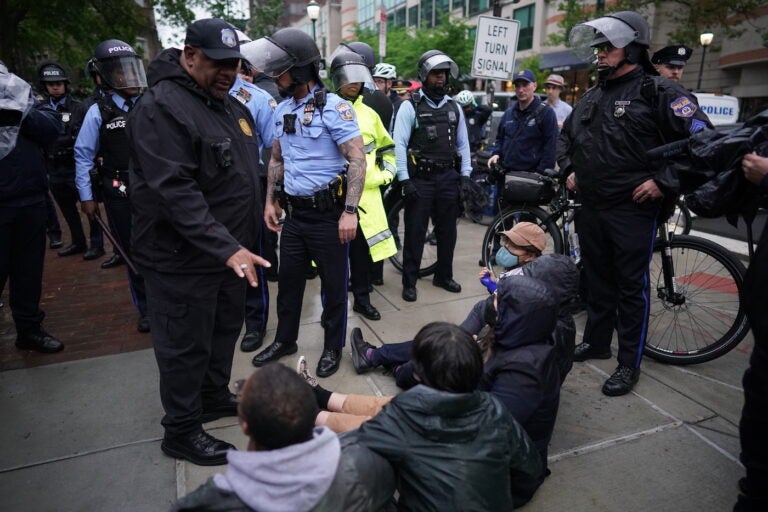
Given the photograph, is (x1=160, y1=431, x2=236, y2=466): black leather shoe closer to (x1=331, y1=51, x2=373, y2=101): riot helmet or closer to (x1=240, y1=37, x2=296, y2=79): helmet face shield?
(x1=240, y1=37, x2=296, y2=79): helmet face shield

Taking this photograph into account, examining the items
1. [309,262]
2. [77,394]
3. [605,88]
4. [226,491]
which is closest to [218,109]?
[309,262]

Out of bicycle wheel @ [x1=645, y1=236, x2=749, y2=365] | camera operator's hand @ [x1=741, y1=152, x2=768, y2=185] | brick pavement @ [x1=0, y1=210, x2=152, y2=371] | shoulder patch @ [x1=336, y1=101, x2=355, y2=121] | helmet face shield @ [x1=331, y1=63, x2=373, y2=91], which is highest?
helmet face shield @ [x1=331, y1=63, x2=373, y2=91]

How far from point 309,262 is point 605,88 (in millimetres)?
2185

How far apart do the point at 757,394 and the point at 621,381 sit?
3.86 ft

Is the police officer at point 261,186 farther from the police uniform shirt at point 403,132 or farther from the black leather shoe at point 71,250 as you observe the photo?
the black leather shoe at point 71,250

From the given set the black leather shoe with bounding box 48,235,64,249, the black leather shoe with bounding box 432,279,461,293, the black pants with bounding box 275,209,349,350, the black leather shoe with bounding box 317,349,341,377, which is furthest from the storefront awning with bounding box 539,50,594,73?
the black leather shoe with bounding box 317,349,341,377

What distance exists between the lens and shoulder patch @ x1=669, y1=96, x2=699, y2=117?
106 inches

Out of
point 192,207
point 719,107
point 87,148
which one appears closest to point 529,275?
point 192,207

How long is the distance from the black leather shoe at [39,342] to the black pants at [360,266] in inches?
89.8

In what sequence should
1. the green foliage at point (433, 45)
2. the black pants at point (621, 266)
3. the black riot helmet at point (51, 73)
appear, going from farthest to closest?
the green foliage at point (433, 45) < the black riot helmet at point (51, 73) < the black pants at point (621, 266)

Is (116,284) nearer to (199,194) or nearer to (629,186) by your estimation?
(199,194)

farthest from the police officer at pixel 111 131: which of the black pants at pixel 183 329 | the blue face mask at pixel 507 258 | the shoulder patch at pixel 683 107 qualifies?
the shoulder patch at pixel 683 107

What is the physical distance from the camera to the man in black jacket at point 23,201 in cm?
321

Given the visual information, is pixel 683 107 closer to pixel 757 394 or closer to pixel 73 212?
pixel 757 394
